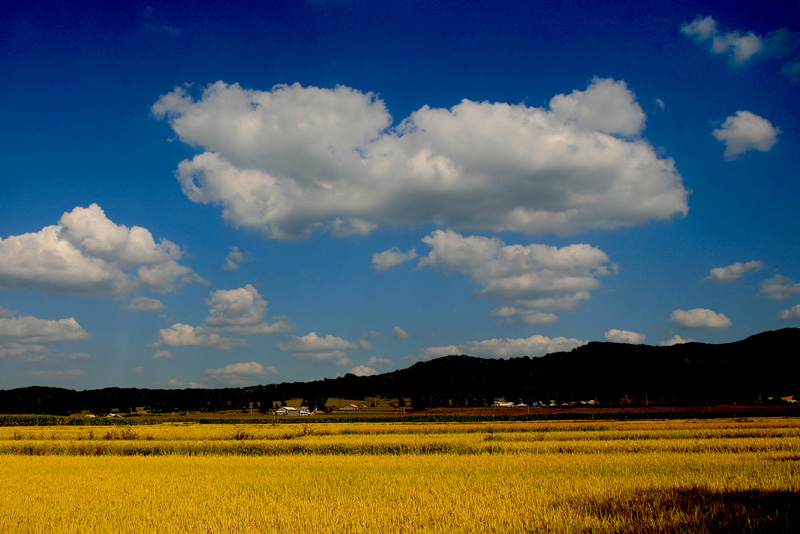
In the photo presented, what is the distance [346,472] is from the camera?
1864 cm

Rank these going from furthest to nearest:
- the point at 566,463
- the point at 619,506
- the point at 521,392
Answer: the point at 521,392 → the point at 566,463 → the point at 619,506

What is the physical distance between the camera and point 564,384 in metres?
137

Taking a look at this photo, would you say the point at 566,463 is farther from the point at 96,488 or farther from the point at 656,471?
the point at 96,488

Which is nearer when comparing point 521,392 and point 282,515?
point 282,515

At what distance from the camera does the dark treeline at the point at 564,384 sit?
119 metres

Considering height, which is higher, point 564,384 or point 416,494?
point 416,494

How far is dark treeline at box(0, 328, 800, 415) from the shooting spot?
11862cm

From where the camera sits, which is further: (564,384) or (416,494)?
(564,384)

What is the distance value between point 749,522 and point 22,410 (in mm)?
157991

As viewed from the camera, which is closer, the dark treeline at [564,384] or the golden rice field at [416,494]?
the golden rice field at [416,494]

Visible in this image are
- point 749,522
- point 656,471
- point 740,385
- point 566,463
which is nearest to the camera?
point 749,522

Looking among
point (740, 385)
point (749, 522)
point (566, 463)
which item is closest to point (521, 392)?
point (740, 385)

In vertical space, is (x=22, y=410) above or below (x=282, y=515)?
below

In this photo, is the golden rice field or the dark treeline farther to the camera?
the dark treeline
